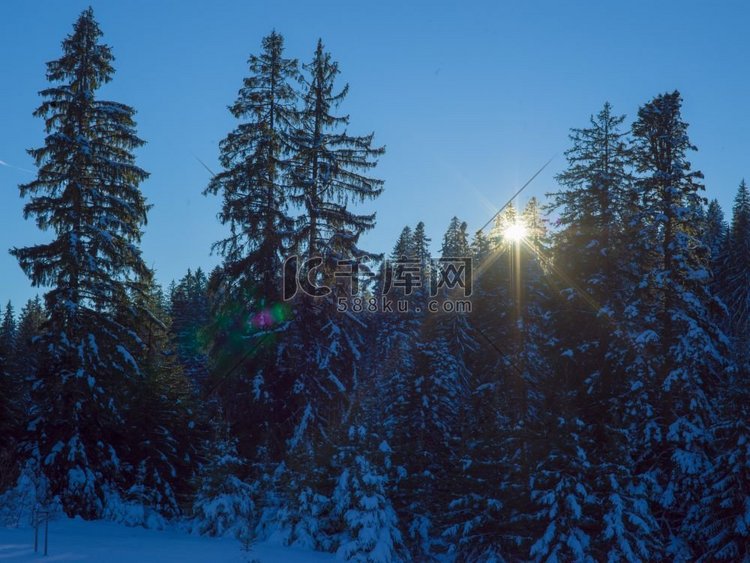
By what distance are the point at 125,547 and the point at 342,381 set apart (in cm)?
902

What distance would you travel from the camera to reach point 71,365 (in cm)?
1889

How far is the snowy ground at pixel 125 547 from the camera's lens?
12.0 meters

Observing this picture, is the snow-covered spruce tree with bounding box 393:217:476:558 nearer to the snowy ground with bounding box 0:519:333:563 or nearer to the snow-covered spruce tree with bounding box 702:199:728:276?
the snowy ground with bounding box 0:519:333:563

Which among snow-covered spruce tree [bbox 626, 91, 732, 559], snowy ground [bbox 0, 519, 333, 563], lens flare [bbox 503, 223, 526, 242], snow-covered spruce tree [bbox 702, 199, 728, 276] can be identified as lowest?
snowy ground [bbox 0, 519, 333, 563]

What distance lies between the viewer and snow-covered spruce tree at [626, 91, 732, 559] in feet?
59.8

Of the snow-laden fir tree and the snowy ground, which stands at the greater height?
the snow-laden fir tree

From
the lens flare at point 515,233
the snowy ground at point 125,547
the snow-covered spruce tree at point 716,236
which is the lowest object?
the snowy ground at point 125,547

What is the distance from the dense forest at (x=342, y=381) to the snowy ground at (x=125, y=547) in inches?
39.6

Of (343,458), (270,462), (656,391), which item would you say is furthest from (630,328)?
(270,462)

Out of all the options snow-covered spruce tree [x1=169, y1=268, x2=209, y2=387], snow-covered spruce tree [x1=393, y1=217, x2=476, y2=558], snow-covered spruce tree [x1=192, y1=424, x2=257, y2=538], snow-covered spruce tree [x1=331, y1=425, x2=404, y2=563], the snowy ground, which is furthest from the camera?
snow-covered spruce tree [x1=169, y1=268, x2=209, y2=387]

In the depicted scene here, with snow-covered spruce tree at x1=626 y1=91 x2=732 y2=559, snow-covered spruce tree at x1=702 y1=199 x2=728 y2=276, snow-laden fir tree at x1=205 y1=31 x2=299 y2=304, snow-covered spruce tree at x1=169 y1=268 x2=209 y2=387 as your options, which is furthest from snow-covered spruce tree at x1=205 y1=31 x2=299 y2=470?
snow-covered spruce tree at x1=702 y1=199 x2=728 y2=276

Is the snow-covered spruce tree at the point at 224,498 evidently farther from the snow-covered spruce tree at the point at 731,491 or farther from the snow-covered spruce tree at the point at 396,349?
the snow-covered spruce tree at the point at 731,491

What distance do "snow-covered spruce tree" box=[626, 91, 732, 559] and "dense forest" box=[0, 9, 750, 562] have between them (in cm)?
8

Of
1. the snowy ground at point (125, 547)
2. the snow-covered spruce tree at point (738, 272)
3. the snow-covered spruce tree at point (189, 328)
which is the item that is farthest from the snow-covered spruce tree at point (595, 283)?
the snow-covered spruce tree at point (738, 272)
